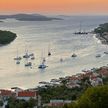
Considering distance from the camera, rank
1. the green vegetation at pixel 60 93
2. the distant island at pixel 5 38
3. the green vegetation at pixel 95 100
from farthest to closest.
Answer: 1. the distant island at pixel 5 38
2. the green vegetation at pixel 60 93
3. the green vegetation at pixel 95 100

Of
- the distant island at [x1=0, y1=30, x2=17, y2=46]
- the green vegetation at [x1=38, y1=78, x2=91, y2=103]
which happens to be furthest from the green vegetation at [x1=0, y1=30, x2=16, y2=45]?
the green vegetation at [x1=38, y1=78, x2=91, y2=103]

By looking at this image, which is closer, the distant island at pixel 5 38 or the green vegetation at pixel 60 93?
the green vegetation at pixel 60 93

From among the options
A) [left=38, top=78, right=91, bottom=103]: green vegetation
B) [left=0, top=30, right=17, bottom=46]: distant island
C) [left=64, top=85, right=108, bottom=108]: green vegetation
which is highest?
[left=64, top=85, right=108, bottom=108]: green vegetation

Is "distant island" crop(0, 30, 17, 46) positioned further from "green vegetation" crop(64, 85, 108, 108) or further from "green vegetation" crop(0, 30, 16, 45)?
"green vegetation" crop(64, 85, 108, 108)

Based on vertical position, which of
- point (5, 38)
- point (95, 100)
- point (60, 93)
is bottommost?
point (5, 38)

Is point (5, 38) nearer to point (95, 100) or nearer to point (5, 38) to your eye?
point (5, 38)

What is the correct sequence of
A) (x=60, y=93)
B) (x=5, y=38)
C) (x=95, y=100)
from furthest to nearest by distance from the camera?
(x=5, y=38), (x=60, y=93), (x=95, y=100)

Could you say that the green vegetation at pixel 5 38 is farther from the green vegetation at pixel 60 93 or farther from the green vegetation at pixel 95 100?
the green vegetation at pixel 95 100

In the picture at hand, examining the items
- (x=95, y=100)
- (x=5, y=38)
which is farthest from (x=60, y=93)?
(x=5, y=38)

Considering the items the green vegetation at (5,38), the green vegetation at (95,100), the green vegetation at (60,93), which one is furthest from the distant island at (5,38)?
the green vegetation at (95,100)

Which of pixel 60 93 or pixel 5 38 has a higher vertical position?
pixel 60 93

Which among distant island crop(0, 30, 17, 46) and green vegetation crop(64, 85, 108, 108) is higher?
green vegetation crop(64, 85, 108, 108)
